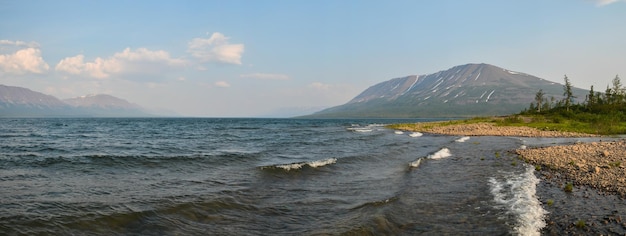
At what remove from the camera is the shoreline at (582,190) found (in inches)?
506

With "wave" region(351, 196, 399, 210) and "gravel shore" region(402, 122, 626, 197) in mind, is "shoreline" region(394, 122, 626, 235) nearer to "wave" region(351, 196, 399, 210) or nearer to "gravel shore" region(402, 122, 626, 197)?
"gravel shore" region(402, 122, 626, 197)

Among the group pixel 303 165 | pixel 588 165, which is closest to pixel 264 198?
pixel 303 165

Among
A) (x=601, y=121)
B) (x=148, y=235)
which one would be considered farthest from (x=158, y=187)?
(x=601, y=121)

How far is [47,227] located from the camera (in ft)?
42.0

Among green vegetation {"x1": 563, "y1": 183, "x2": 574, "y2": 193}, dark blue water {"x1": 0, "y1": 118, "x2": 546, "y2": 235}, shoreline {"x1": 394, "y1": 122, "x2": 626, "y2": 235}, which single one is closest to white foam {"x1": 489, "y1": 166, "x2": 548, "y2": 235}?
dark blue water {"x1": 0, "y1": 118, "x2": 546, "y2": 235}

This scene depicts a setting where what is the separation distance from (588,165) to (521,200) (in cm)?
1118

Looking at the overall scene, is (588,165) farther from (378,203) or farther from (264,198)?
(264,198)

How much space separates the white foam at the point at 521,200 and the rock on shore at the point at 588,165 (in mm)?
2254

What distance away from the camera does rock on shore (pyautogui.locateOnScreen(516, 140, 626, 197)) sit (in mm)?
19027

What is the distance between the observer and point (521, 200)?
16.8 meters

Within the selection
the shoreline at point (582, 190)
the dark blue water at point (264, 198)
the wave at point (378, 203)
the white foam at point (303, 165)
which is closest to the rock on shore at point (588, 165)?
the shoreline at point (582, 190)

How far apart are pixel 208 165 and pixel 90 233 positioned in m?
16.6

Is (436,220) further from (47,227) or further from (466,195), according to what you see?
(47,227)

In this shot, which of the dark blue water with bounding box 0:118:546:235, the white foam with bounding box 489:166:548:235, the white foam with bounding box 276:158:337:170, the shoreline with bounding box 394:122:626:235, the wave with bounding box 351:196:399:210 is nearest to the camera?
the shoreline with bounding box 394:122:626:235
